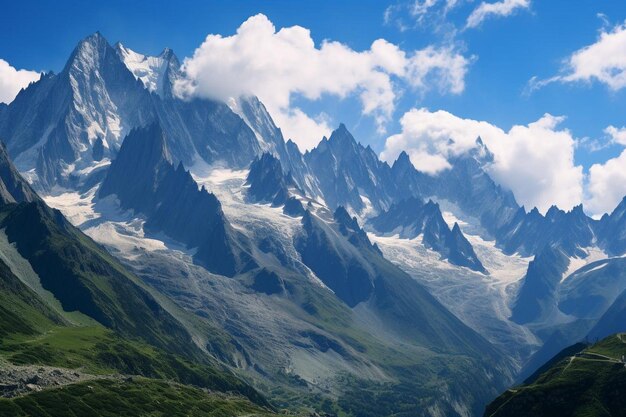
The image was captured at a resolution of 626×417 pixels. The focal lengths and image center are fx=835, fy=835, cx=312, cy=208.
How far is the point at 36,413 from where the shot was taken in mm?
190875

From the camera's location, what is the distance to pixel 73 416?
199375 millimetres

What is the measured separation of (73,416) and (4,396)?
55.6 feet

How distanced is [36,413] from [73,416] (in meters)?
10.8

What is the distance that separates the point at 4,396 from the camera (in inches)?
7820

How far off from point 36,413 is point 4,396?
13.0 meters
